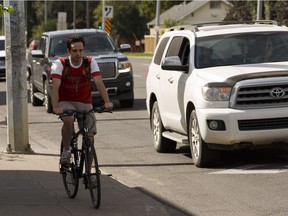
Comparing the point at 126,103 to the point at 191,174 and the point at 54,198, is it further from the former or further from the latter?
the point at 54,198

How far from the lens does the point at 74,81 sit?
9367 millimetres

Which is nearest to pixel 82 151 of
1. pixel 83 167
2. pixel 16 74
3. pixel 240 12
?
pixel 83 167

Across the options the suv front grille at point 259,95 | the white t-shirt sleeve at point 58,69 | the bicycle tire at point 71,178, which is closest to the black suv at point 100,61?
the suv front grille at point 259,95

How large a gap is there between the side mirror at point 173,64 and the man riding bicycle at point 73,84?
129 inches

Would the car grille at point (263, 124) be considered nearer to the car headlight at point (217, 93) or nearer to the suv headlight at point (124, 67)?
the car headlight at point (217, 93)

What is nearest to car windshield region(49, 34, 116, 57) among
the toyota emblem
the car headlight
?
the car headlight

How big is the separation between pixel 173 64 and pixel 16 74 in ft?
8.05

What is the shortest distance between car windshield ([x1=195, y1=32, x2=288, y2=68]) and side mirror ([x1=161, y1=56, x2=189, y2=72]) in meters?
0.21

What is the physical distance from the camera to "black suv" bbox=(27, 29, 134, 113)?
21.1m

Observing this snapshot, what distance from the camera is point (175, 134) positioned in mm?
13289

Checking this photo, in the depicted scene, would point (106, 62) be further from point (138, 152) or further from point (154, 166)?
point (154, 166)

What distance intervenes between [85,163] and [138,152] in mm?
4926

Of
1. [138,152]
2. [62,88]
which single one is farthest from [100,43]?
[62,88]

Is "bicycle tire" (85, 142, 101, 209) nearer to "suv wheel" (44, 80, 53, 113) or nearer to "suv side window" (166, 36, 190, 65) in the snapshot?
"suv side window" (166, 36, 190, 65)
